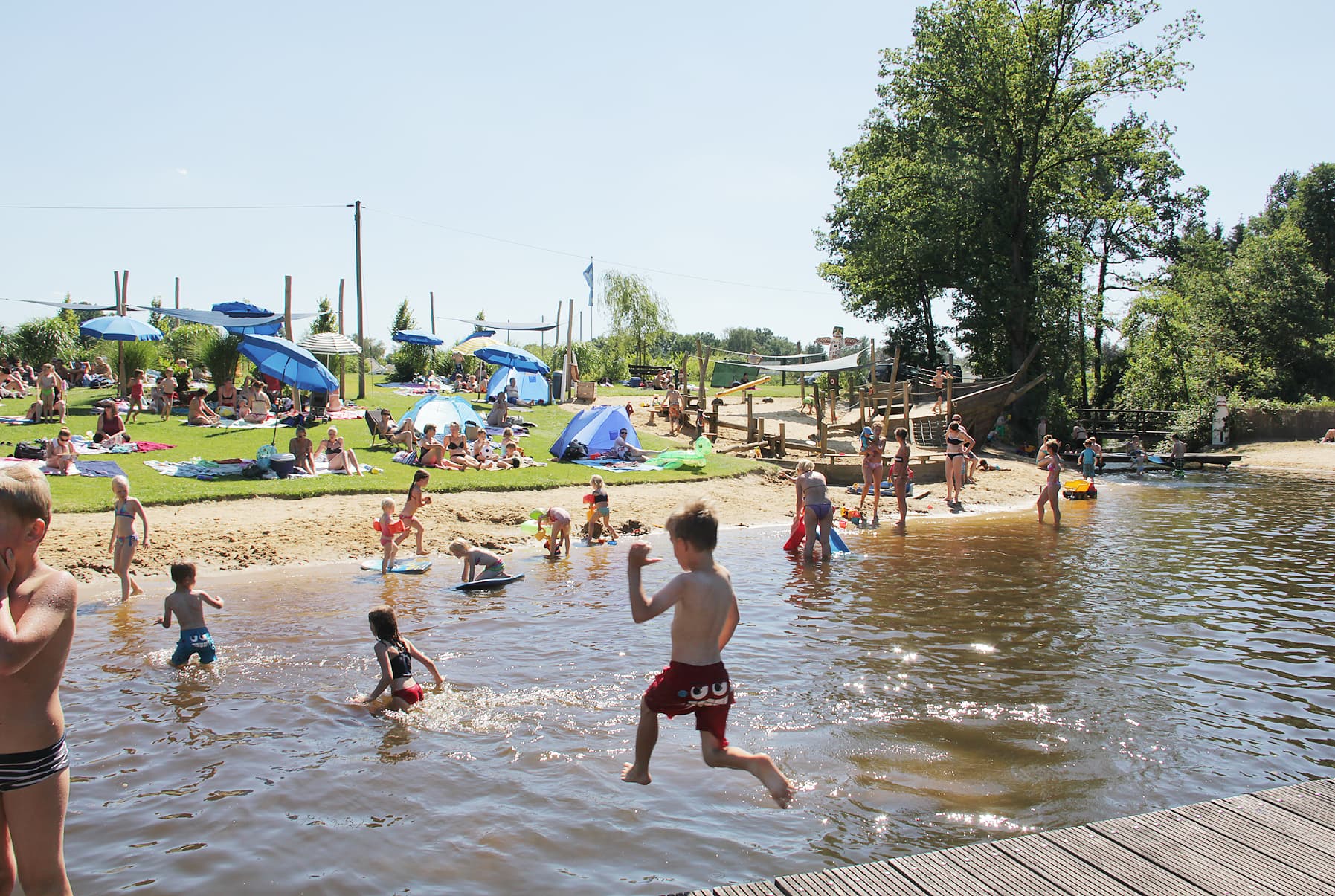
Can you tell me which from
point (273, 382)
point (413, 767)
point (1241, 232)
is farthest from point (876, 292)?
point (1241, 232)

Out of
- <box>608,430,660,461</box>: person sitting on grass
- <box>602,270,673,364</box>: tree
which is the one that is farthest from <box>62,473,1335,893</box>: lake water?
<box>602,270,673,364</box>: tree

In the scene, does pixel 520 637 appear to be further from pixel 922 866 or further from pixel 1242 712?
pixel 1242 712

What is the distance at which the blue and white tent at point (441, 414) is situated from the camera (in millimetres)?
21938

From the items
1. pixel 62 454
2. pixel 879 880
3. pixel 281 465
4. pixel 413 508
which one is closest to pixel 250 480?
pixel 281 465

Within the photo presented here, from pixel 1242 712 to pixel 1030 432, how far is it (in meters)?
29.1

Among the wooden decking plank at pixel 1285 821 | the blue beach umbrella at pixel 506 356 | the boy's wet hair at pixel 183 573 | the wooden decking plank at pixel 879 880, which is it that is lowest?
the wooden decking plank at pixel 879 880

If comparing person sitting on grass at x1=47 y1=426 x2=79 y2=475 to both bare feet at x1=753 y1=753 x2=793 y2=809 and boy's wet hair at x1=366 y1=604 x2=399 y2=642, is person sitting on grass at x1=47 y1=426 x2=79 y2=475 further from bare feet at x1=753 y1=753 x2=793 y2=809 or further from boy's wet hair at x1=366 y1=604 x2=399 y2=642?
bare feet at x1=753 y1=753 x2=793 y2=809

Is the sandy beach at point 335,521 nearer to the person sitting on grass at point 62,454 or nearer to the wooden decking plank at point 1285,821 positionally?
the person sitting on grass at point 62,454

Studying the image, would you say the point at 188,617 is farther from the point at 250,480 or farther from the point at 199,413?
the point at 199,413

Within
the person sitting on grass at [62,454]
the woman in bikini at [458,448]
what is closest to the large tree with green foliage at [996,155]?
the woman in bikini at [458,448]

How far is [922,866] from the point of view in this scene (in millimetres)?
4406

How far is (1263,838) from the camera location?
4.61m

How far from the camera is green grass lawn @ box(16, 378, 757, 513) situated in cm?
1511

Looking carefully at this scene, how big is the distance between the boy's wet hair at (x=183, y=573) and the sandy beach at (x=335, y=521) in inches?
170
